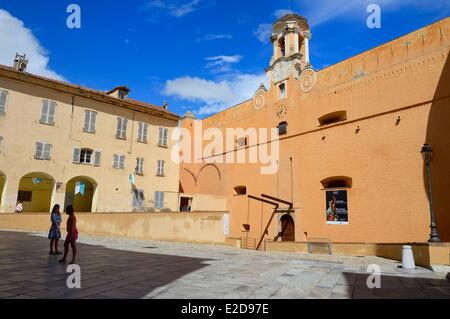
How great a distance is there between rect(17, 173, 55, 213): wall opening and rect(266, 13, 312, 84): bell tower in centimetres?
1680

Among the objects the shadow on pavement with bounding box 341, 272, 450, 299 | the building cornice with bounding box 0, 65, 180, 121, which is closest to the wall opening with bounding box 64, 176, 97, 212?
the building cornice with bounding box 0, 65, 180, 121

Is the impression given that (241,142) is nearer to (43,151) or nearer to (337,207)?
(337,207)

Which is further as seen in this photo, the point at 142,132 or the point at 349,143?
the point at 142,132

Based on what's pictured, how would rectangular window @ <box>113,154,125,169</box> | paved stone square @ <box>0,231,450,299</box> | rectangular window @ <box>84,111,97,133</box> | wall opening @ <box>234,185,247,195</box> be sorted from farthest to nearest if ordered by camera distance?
rectangular window @ <box>113,154,125,169</box> → wall opening @ <box>234,185,247,195</box> → rectangular window @ <box>84,111,97,133</box> → paved stone square @ <box>0,231,450,299</box>

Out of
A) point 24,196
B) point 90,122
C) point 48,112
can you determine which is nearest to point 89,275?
point 48,112

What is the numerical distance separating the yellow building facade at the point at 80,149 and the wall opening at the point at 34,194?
0.20 feet

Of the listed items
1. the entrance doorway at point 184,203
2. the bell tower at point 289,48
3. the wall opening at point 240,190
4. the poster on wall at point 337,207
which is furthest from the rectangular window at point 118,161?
the poster on wall at point 337,207

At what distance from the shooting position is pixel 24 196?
21453 millimetres

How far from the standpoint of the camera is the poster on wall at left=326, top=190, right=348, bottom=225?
15.7 m

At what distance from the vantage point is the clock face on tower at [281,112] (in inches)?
779

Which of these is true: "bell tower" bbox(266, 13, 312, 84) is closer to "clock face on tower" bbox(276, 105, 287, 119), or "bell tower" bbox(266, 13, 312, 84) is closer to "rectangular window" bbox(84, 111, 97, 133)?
"clock face on tower" bbox(276, 105, 287, 119)

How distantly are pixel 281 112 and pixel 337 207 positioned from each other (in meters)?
7.08
